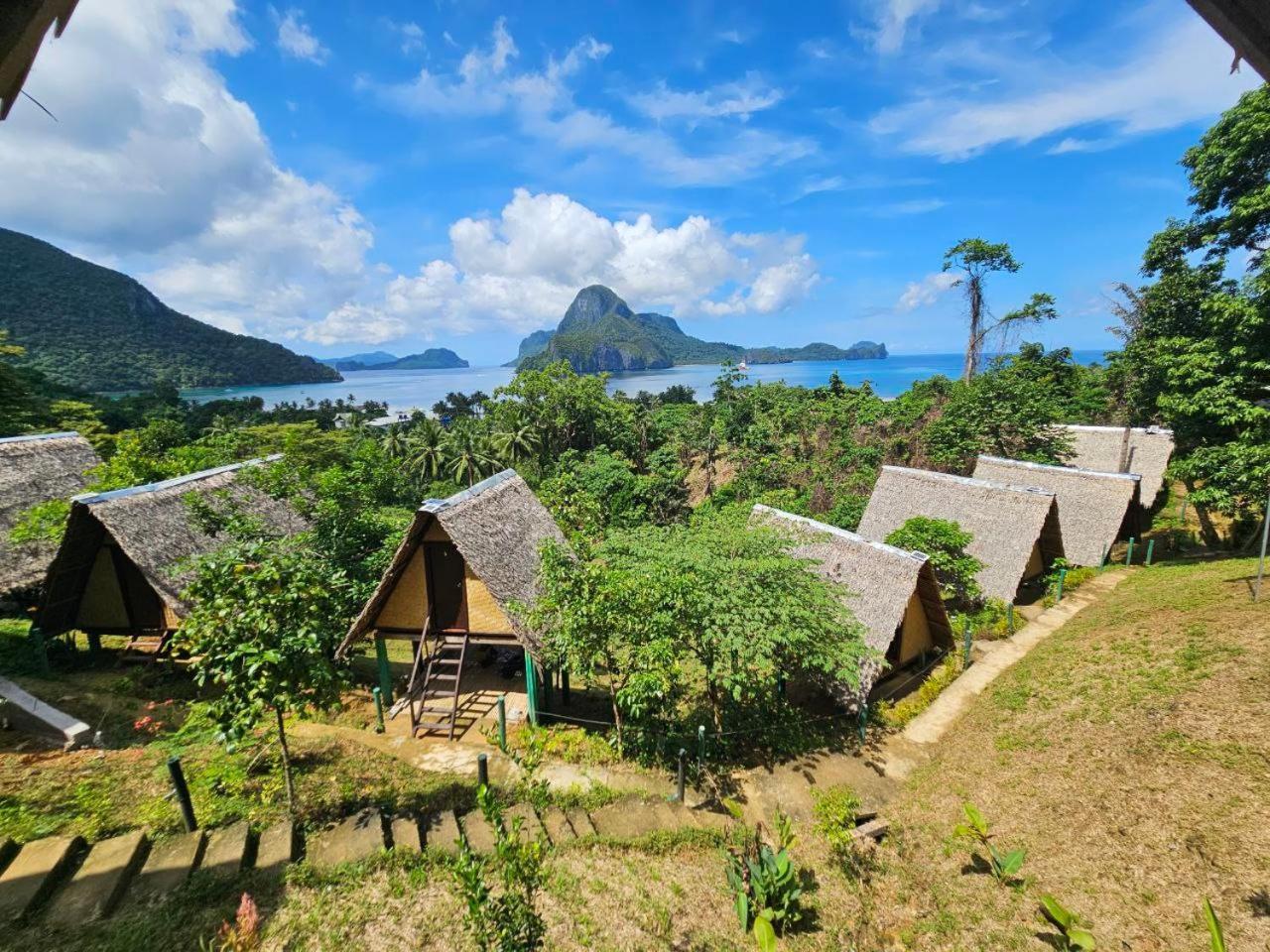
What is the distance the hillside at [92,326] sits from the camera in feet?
289

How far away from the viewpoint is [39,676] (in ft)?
34.5

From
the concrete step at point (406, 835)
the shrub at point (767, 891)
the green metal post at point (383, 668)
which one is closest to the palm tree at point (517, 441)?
the green metal post at point (383, 668)

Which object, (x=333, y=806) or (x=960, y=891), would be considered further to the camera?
(x=333, y=806)

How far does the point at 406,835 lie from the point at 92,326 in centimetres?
13720

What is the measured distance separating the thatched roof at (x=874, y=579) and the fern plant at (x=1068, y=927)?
13.4ft

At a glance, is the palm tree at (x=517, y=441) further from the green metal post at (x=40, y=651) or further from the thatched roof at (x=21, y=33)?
the thatched roof at (x=21, y=33)

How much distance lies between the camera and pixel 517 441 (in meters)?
41.0

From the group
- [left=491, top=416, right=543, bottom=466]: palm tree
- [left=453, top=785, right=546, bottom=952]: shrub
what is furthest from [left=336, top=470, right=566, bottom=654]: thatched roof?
[left=491, top=416, right=543, bottom=466]: palm tree

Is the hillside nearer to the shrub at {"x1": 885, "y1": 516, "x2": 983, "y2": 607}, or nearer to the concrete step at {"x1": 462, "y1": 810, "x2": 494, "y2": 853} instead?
the concrete step at {"x1": 462, "y1": 810, "x2": 494, "y2": 853}

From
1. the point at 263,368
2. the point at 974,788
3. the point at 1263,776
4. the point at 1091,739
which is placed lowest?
the point at 974,788

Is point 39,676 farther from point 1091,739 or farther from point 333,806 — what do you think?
point 1091,739

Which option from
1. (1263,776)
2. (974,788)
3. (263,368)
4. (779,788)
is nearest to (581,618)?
(779,788)

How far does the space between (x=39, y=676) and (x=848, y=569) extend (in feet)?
54.7

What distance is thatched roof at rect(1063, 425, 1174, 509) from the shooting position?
2077 centimetres
